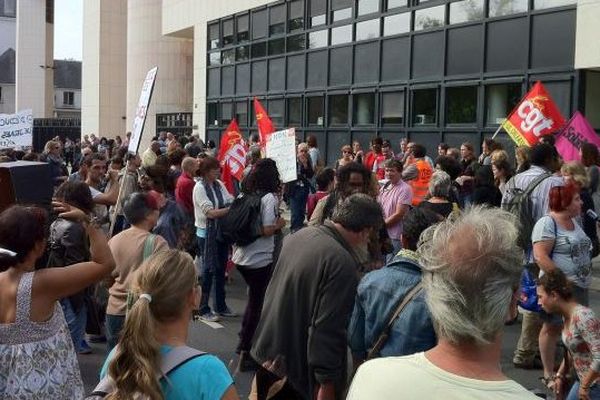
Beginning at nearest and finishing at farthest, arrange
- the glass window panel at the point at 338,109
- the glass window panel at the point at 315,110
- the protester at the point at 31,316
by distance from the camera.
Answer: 1. the protester at the point at 31,316
2. the glass window panel at the point at 338,109
3. the glass window panel at the point at 315,110

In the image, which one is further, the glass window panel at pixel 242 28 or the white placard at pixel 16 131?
the glass window panel at pixel 242 28

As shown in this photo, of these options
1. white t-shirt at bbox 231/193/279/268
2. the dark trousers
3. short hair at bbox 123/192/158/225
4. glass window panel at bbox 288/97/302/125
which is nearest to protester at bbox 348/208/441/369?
short hair at bbox 123/192/158/225

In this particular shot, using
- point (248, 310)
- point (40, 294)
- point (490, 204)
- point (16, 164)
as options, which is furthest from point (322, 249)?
point (490, 204)

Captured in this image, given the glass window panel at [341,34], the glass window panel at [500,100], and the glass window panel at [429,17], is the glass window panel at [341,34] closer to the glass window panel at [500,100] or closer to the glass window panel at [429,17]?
the glass window panel at [429,17]

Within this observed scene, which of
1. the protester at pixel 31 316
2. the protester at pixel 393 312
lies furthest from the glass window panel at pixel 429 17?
the protester at pixel 31 316

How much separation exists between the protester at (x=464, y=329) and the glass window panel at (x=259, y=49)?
21.9m

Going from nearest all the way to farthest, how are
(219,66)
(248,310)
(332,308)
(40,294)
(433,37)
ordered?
(40,294) → (332,308) → (248,310) → (433,37) → (219,66)

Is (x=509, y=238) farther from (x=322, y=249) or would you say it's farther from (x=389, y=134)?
(x=389, y=134)

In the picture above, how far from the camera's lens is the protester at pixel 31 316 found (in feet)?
11.3

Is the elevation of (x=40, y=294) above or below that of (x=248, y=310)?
above

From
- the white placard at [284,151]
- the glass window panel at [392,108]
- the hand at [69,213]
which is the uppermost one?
the glass window panel at [392,108]

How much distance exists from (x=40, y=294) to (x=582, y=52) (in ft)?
39.6

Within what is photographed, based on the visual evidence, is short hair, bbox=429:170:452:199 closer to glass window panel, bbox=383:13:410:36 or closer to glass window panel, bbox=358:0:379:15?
glass window panel, bbox=383:13:410:36

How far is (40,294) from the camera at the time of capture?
11.7 feet
